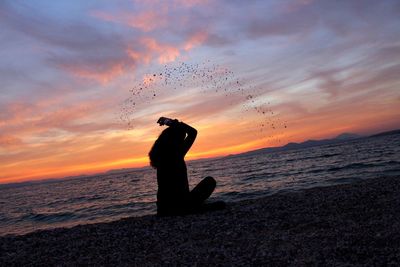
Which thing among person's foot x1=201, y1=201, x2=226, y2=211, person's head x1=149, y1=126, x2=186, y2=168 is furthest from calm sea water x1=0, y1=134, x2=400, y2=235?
person's head x1=149, y1=126, x2=186, y2=168

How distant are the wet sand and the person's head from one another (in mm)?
1814

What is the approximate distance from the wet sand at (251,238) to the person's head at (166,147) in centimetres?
181

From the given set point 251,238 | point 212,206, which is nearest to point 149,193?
point 212,206

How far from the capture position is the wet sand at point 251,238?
6.30m

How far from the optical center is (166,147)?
10.4 metres

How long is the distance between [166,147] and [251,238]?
387 centimetres

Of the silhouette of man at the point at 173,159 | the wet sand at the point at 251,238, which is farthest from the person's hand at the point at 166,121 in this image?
the wet sand at the point at 251,238

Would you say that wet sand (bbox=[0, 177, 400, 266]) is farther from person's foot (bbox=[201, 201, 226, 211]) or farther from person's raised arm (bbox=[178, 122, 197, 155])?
person's raised arm (bbox=[178, 122, 197, 155])

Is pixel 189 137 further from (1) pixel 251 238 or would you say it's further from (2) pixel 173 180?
(1) pixel 251 238

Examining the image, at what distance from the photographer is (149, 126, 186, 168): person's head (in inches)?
410

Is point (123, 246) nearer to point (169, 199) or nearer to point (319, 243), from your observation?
point (169, 199)

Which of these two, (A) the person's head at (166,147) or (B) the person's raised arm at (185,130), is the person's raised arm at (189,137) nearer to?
(B) the person's raised arm at (185,130)

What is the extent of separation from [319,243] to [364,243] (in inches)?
30.1

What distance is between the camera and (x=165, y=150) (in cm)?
1042
